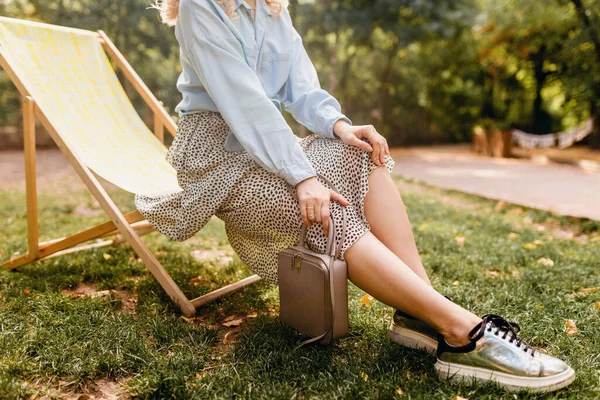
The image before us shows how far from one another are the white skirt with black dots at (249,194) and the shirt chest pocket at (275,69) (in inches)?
9.6

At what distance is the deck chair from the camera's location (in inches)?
90.0

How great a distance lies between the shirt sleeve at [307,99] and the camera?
196 centimetres

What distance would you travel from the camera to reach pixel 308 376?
1.64 metres

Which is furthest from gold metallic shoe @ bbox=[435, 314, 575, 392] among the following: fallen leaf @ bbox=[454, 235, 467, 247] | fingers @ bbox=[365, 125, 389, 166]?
fallen leaf @ bbox=[454, 235, 467, 247]

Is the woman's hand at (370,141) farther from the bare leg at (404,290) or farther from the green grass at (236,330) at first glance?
the green grass at (236,330)

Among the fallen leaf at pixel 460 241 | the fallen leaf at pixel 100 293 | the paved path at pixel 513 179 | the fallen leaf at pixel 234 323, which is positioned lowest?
the paved path at pixel 513 179

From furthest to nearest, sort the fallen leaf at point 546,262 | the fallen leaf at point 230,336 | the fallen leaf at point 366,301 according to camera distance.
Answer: the fallen leaf at point 546,262, the fallen leaf at point 366,301, the fallen leaf at point 230,336

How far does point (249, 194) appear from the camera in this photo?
1777 mm

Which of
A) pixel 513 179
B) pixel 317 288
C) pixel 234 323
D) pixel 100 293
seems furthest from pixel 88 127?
pixel 513 179

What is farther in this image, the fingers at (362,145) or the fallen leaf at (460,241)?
the fallen leaf at (460,241)

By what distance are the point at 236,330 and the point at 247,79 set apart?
96cm

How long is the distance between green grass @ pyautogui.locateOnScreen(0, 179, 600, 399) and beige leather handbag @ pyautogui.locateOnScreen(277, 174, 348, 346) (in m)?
0.13

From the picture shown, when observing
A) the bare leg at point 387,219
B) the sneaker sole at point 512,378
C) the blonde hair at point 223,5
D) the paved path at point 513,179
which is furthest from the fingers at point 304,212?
the paved path at point 513,179

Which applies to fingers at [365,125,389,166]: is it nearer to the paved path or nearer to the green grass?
the green grass
